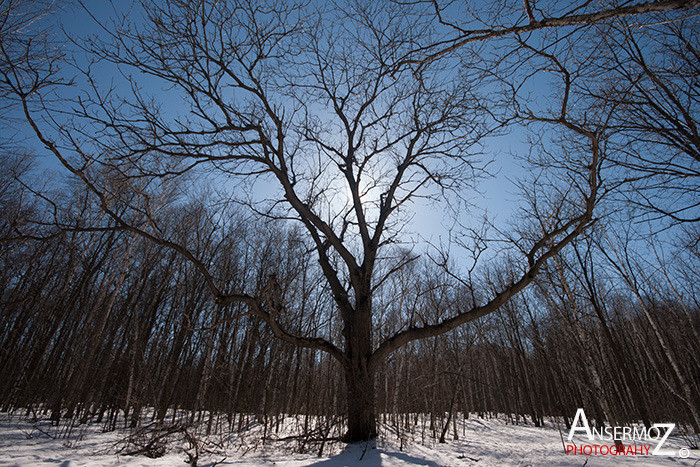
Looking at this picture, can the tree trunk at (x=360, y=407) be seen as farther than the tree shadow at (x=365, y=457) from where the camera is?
Yes

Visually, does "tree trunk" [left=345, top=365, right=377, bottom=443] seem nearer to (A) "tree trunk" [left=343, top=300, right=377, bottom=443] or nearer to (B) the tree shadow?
(A) "tree trunk" [left=343, top=300, right=377, bottom=443]

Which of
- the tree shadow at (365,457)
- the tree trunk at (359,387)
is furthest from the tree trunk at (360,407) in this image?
the tree shadow at (365,457)

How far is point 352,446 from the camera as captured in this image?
5207 millimetres

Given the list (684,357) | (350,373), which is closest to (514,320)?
(684,357)

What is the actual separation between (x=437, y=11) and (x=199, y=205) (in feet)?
39.3

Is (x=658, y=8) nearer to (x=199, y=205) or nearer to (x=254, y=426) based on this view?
(x=199, y=205)

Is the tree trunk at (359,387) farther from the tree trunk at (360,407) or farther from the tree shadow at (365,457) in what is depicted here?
the tree shadow at (365,457)

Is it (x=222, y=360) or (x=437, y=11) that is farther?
(x=222, y=360)

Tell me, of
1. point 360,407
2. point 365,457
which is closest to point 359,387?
point 360,407

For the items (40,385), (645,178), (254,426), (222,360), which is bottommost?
(254,426)

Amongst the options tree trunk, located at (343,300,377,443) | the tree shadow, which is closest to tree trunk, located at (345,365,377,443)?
tree trunk, located at (343,300,377,443)

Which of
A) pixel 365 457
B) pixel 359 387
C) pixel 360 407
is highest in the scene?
pixel 359 387

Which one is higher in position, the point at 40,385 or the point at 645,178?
the point at 645,178

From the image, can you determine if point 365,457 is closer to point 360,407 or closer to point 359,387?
point 360,407
